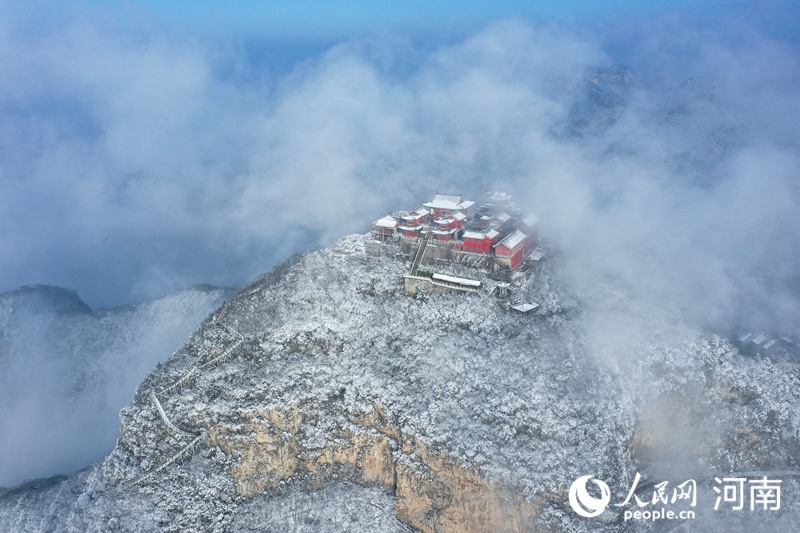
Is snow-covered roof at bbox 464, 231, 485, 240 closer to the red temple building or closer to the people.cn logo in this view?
the red temple building

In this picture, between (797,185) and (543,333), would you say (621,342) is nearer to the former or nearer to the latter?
(543,333)

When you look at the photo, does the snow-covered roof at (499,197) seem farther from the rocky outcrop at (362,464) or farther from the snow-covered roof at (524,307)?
the rocky outcrop at (362,464)

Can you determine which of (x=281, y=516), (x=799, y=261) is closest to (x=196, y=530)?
(x=281, y=516)

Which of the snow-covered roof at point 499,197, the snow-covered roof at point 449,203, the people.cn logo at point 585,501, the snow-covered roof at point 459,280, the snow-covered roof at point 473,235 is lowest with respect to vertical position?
the people.cn logo at point 585,501

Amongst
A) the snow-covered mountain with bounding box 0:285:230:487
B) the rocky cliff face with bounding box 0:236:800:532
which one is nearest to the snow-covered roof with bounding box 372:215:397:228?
the rocky cliff face with bounding box 0:236:800:532

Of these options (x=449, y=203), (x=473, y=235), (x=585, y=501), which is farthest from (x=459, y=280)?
(x=585, y=501)

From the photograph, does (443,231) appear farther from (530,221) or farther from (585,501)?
(585,501)

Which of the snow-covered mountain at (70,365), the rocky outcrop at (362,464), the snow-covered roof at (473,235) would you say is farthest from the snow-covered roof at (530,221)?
the snow-covered mountain at (70,365)
